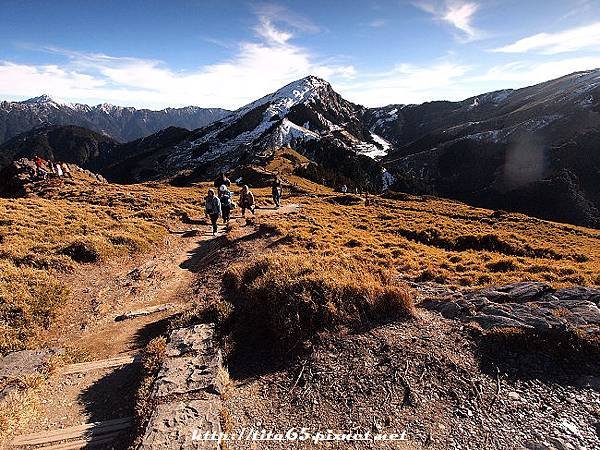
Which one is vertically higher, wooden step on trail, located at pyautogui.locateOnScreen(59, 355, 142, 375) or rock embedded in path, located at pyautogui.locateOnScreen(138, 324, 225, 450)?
rock embedded in path, located at pyautogui.locateOnScreen(138, 324, 225, 450)

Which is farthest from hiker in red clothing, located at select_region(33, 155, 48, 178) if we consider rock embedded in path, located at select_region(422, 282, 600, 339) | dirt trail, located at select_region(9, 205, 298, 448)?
rock embedded in path, located at select_region(422, 282, 600, 339)

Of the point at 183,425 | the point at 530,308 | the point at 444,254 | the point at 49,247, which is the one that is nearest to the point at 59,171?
the point at 49,247

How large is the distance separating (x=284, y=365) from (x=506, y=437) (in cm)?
472

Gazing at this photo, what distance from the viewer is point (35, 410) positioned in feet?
25.6

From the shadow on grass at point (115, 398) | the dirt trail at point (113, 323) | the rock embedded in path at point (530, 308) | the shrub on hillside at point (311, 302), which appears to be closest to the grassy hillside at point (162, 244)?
the shrub on hillside at point (311, 302)

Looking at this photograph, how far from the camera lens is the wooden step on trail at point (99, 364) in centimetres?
933

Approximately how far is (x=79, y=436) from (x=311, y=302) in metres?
5.82

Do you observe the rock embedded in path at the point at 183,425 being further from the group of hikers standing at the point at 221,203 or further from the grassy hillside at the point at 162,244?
the group of hikers standing at the point at 221,203

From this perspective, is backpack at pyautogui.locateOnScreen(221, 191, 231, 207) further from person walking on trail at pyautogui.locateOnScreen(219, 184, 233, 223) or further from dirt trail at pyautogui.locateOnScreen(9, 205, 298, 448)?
dirt trail at pyautogui.locateOnScreen(9, 205, 298, 448)

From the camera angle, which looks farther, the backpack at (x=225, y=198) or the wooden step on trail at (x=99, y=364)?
the backpack at (x=225, y=198)

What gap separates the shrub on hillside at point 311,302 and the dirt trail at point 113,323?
327 centimetres

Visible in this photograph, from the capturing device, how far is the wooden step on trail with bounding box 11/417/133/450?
22.7 feet

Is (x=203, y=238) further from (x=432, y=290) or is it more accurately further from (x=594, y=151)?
(x=594, y=151)

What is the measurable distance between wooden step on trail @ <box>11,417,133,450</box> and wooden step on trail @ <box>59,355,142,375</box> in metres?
2.17
